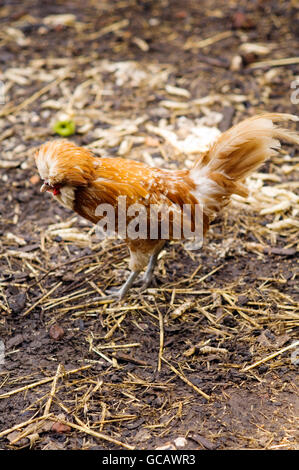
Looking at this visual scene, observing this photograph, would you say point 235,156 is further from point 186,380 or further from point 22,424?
point 22,424

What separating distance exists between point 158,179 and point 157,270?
106 cm

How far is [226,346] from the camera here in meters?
3.91

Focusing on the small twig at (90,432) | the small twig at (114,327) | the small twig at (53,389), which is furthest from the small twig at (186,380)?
the small twig at (53,389)

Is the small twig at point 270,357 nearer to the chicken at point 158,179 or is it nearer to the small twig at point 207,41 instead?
the chicken at point 158,179

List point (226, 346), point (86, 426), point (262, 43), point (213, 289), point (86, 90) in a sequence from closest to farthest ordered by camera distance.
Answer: point (86, 426), point (226, 346), point (213, 289), point (86, 90), point (262, 43)

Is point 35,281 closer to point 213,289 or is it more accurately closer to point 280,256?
point 213,289

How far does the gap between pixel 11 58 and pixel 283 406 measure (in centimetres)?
630

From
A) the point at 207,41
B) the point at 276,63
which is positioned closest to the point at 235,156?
the point at 276,63

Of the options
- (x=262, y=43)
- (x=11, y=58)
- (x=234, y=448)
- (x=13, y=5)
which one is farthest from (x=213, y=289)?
(x=13, y=5)

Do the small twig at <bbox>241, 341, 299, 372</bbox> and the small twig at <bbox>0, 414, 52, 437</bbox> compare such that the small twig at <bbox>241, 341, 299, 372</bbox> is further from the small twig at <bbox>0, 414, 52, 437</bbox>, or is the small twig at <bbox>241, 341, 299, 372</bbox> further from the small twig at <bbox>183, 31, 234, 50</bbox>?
the small twig at <bbox>183, 31, 234, 50</bbox>

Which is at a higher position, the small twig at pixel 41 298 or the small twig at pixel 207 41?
the small twig at pixel 207 41

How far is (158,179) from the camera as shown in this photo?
4.05 meters

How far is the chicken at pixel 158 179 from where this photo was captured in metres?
3.75

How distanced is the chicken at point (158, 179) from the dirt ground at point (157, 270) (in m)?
0.69
